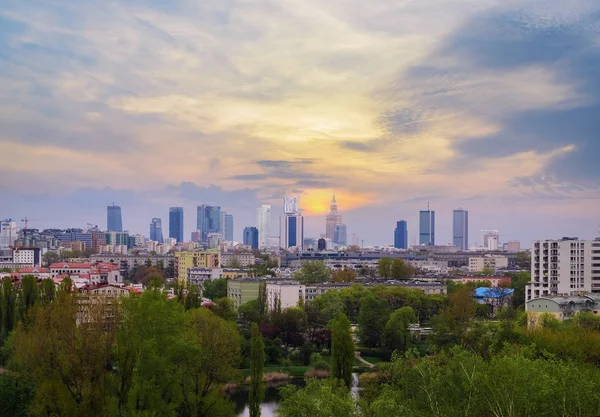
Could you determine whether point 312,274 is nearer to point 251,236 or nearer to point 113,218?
point 251,236

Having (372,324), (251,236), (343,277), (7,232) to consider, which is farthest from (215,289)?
(251,236)

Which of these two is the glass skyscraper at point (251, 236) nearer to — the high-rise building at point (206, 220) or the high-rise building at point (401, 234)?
the high-rise building at point (206, 220)

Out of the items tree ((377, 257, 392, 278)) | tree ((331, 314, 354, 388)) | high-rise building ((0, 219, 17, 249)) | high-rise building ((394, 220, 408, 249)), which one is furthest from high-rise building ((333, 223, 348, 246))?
tree ((331, 314, 354, 388))

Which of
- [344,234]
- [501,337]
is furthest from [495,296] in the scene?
[344,234]

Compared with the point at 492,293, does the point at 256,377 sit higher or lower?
higher

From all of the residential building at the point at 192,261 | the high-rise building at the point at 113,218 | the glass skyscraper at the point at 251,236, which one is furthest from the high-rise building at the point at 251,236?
the residential building at the point at 192,261
